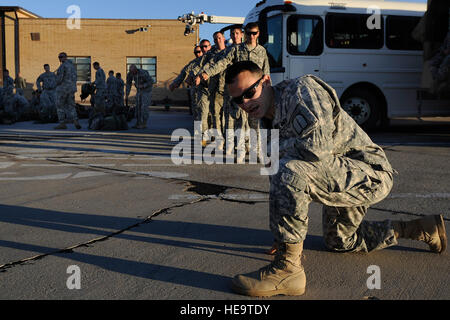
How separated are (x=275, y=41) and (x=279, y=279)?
29.2 ft

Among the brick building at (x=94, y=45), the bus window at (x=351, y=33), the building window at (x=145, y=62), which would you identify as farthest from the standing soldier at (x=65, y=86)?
the building window at (x=145, y=62)

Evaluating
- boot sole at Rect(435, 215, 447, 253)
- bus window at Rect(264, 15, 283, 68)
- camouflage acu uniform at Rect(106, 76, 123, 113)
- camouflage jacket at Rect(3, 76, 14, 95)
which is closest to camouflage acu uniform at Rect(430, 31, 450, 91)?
bus window at Rect(264, 15, 283, 68)

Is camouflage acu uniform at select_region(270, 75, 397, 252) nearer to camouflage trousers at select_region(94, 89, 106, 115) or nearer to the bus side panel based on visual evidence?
the bus side panel

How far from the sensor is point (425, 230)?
9.64ft

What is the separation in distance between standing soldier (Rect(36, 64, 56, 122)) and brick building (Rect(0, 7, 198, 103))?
15.1 m

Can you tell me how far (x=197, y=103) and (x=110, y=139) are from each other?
8.30 feet

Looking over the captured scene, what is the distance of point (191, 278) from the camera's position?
106 inches

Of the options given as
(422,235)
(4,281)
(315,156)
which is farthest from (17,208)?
(422,235)

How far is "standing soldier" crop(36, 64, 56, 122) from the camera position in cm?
1583

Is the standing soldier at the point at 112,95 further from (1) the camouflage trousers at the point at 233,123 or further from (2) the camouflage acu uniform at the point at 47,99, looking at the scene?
(1) the camouflage trousers at the point at 233,123

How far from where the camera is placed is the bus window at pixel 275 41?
34.8 feet

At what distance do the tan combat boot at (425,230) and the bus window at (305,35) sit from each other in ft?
26.6

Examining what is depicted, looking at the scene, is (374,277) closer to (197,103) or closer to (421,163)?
(421,163)

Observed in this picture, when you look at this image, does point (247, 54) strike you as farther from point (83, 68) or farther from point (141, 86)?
point (83, 68)
